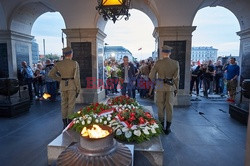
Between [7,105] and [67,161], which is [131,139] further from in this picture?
[7,105]

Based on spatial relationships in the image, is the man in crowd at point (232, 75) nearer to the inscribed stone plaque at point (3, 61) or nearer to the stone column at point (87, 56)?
the stone column at point (87, 56)

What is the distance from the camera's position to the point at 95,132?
1911 mm

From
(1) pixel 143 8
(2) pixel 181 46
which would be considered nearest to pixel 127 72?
(2) pixel 181 46

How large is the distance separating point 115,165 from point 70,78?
3284 mm

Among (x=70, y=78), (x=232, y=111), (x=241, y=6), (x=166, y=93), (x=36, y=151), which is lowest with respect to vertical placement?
(x=36, y=151)

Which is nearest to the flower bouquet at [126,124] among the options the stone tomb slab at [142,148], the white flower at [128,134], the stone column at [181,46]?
the white flower at [128,134]

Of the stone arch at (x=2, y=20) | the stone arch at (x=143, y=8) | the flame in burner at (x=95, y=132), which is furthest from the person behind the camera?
the stone arch at (x=2, y=20)

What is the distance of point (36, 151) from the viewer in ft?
11.9

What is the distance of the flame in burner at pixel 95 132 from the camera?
1.88m

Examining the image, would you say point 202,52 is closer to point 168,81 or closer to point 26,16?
point 26,16

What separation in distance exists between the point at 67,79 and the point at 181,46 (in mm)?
4615

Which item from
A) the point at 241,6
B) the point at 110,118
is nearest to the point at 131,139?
the point at 110,118

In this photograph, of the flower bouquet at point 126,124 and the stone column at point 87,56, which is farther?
the stone column at point 87,56

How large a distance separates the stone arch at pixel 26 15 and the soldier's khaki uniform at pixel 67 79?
4629 mm
